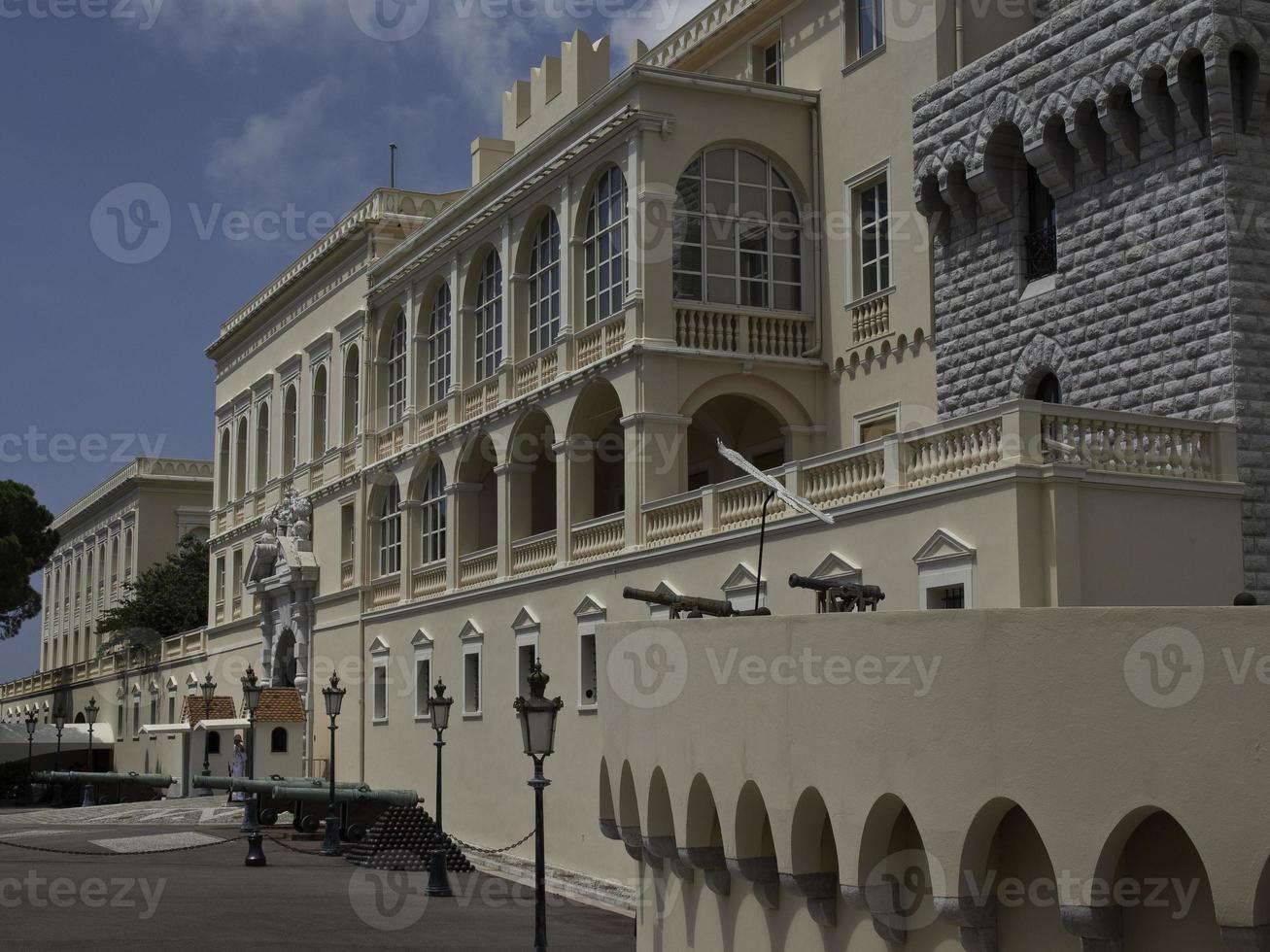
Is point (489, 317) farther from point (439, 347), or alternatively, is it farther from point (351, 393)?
point (351, 393)

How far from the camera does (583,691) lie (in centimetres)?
2609

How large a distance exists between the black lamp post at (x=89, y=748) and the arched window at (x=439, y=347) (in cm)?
2451

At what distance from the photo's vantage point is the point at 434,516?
34125 mm

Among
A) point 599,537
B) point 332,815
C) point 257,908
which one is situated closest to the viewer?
point 257,908

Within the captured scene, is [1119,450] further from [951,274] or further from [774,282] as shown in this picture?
[774,282]

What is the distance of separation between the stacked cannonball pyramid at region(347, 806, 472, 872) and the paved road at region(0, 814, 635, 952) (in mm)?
488

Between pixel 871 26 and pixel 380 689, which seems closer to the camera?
pixel 871 26

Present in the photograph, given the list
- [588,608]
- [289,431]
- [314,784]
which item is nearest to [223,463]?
[289,431]

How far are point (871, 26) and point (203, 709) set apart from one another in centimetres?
3052

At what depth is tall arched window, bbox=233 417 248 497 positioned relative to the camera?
49.7 metres

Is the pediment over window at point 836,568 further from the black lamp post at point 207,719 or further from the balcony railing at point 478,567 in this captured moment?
the black lamp post at point 207,719

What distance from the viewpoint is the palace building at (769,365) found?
17375mm

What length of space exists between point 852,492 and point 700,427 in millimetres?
8715

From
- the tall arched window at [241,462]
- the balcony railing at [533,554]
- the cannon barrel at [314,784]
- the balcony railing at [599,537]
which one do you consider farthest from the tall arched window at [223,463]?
the balcony railing at [599,537]
